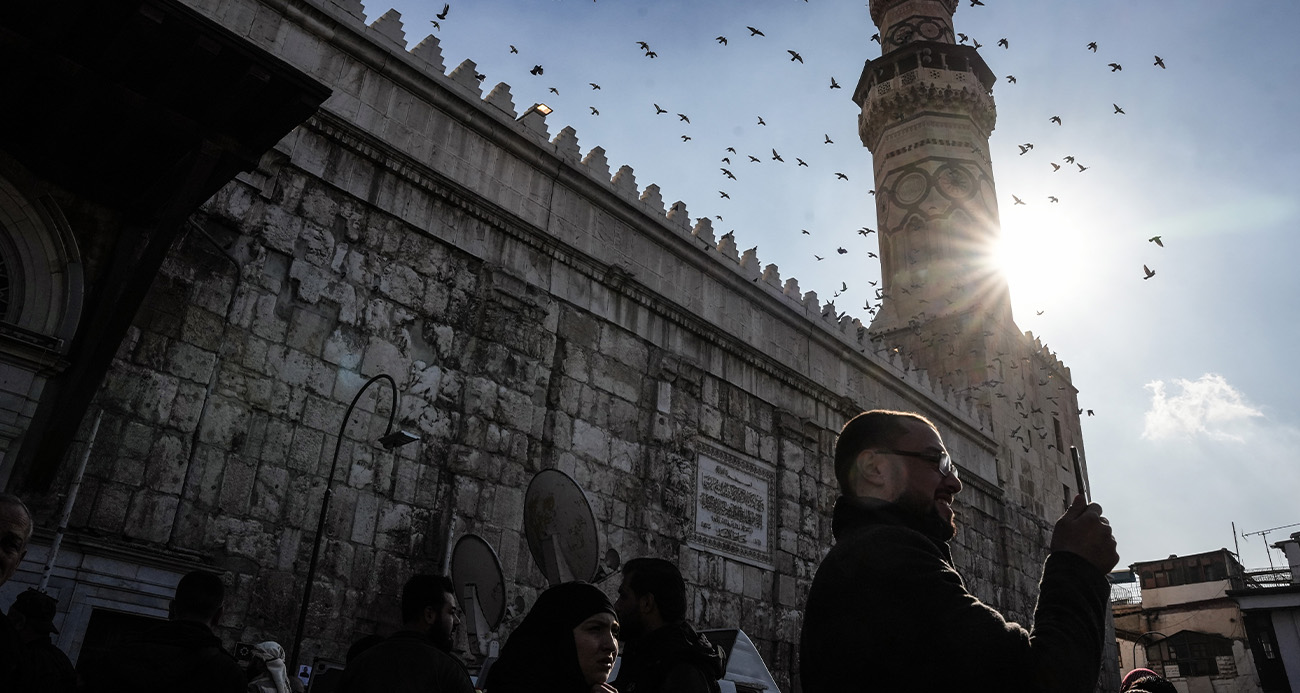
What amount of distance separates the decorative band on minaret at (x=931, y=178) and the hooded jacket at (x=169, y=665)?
18.6 metres

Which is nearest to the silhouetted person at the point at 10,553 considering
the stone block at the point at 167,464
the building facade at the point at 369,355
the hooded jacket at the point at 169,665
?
the hooded jacket at the point at 169,665

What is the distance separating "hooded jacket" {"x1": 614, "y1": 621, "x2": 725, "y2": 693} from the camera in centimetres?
310

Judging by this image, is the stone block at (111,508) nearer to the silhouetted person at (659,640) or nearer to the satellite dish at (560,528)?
the satellite dish at (560,528)

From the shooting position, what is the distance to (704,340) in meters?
11.7

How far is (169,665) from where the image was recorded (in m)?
3.25

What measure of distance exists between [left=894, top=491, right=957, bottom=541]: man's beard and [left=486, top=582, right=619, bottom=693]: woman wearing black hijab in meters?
1.22

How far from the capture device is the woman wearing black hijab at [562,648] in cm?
269

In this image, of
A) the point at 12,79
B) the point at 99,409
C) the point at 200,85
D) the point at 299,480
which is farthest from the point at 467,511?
the point at 12,79

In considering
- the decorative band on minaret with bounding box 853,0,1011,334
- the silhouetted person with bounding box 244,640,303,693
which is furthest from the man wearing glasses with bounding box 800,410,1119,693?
the decorative band on minaret with bounding box 853,0,1011,334

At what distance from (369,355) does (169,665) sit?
4.94 meters

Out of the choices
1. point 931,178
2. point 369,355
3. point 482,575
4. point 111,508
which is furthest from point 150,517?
point 931,178

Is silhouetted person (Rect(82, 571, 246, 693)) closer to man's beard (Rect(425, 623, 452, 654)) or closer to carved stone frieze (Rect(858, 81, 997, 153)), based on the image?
man's beard (Rect(425, 623, 452, 654))

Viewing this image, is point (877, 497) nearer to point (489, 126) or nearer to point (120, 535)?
point (120, 535)

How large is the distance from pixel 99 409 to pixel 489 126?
17.2 ft
